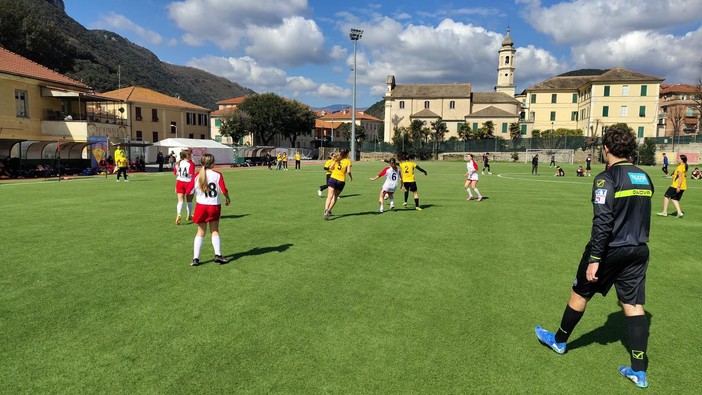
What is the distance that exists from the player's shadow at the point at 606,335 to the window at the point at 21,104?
129 ft

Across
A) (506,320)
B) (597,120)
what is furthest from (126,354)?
(597,120)

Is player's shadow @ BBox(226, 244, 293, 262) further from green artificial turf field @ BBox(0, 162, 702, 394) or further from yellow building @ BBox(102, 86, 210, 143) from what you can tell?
yellow building @ BBox(102, 86, 210, 143)

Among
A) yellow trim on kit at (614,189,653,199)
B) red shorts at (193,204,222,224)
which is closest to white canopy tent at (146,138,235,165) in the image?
red shorts at (193,204,222,224)

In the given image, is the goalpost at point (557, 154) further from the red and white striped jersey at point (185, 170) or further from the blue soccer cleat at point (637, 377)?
the blue soccer cleat at point (637, 377)

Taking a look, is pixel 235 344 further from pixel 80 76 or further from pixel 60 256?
pixel 80 76

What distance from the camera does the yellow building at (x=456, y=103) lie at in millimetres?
92188

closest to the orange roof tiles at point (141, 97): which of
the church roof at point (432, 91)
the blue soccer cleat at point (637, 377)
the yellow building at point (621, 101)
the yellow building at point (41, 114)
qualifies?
the yellow building at point (41, 114)

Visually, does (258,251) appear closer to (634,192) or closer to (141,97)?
(634,192)

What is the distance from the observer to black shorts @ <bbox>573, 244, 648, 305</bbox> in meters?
3.78

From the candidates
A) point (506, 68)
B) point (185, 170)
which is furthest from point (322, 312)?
point (506, 68)

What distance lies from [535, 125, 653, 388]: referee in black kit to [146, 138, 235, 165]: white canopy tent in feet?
130

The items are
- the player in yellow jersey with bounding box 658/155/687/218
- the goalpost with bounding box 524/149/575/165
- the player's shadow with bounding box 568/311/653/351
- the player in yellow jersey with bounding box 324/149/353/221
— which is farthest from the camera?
the goalpost with bounding box 524/149/575/165

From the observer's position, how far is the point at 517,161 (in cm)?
6756

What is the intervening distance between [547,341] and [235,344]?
3.17 meters
